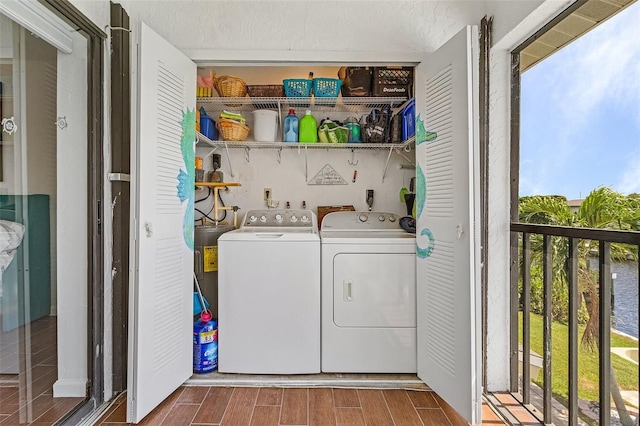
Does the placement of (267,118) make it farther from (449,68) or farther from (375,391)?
(375,391)

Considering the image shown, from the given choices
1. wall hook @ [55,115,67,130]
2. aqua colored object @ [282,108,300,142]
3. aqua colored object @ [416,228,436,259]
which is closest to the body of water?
aqua colored object @ [416,228,436,259]

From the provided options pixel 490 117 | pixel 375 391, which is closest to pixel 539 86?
pixel 490 117

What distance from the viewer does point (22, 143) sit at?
148 centimetres

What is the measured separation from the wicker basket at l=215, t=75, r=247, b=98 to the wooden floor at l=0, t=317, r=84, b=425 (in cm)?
178

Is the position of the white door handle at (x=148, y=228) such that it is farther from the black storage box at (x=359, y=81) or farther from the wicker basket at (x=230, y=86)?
the black storage box at (x=359, y=81)

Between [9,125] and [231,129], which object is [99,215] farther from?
[231,129]

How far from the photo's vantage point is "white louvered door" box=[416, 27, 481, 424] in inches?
64.8

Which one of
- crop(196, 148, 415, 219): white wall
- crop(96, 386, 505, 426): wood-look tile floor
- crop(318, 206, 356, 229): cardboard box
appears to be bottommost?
crop(96, 386, 505, 426): wood-look tile floor

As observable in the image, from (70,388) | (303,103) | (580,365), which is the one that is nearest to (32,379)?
(70,388)

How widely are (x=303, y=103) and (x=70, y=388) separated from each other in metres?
2.35

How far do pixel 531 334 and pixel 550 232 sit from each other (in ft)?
A: 2.13

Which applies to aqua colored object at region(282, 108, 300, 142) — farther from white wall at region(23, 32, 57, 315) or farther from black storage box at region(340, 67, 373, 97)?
white wall at region(23, 32, 57, 315)

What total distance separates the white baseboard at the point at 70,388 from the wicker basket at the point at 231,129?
1790 mm

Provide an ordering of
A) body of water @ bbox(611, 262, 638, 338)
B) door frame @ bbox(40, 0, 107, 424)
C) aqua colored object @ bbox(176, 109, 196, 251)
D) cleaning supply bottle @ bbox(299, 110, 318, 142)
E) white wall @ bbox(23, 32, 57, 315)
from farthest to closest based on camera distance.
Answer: cleaning supply bottle @ bbox(299, 110, 318, 142)
aqua colored object @ bbox(176, 109, 196, 251)
door frame @ bbox(40, 0, 107, 424)
white wall @ bbox(23, 32, 57, 315)
body of water @ bbox(611, 262, 638, 338)
